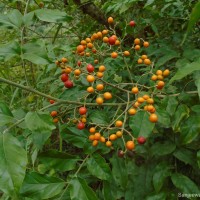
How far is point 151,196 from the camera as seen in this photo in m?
1.33

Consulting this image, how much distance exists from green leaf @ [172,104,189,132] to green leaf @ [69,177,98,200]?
42 cm

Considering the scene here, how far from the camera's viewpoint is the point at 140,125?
1.10m

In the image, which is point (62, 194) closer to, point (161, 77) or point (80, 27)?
point (161, 77)

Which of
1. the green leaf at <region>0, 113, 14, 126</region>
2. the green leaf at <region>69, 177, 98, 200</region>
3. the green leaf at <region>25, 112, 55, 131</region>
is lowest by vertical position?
the green leaf at <region>69, 177, 98, 200</region>

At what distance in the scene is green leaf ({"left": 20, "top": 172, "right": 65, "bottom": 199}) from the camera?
3.49 feet

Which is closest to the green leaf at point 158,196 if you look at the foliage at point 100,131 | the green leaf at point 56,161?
Answer: the foliage at point 100,131

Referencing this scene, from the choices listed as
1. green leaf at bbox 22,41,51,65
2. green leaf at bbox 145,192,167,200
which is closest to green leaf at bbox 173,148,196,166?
green leaf at bbox 145,192,167,200

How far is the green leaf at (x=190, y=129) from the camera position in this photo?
3.75ft

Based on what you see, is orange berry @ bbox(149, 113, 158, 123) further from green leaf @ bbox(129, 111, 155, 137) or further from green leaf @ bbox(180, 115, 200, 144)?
green leaf @ bbox(180, 115, 200, 144)

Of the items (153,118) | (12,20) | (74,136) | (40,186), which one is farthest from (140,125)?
(12,20)

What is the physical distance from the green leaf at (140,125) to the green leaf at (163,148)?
0.32m

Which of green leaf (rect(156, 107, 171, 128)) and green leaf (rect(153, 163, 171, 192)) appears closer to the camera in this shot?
green leaf (rect(156, 107, 171, 128))

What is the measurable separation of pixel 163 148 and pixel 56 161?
508mm

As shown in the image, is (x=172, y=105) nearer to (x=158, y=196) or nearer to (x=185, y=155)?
(x=185, y=155)
